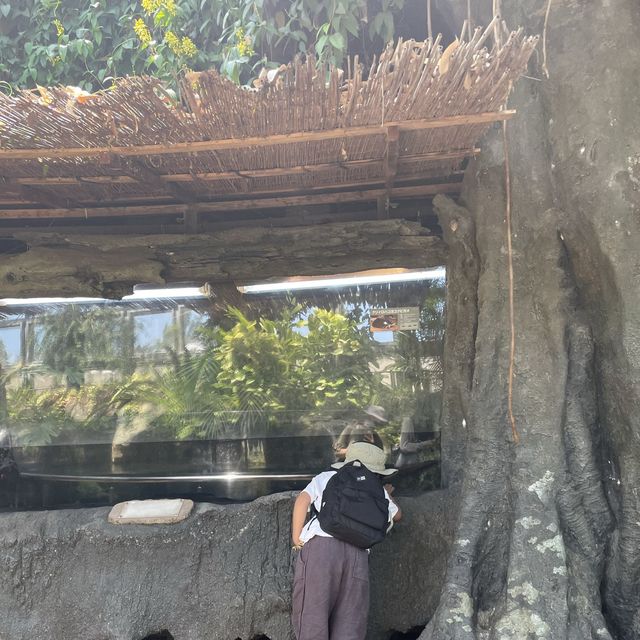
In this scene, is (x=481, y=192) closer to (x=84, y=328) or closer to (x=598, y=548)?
(x=598, y=548)

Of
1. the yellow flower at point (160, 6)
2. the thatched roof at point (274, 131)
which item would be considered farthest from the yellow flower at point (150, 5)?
the thatched roof at point (274, 131)

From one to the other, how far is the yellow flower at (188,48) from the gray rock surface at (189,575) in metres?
3.05

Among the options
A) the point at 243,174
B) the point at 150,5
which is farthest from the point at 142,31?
the point at 243,174

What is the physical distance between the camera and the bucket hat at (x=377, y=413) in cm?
525

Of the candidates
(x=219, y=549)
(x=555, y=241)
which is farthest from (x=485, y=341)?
(x=219, y=549)

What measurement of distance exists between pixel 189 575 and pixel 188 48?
3470 millimetres

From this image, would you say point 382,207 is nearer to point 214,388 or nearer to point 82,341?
point 214,388

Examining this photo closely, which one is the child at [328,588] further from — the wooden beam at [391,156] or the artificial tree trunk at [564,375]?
the wooden beam at [391,156]

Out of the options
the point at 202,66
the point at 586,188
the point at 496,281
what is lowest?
the point at 496,281

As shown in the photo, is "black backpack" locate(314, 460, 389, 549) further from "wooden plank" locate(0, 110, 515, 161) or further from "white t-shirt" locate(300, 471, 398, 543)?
"wooden plank" locate(0, 110, 515, 161)

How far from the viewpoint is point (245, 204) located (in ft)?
15.3

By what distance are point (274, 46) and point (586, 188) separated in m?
2.30

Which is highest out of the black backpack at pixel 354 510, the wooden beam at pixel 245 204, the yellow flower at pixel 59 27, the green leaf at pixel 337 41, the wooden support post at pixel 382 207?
the yellow flower at pixel 59 27

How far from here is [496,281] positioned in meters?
3.69
